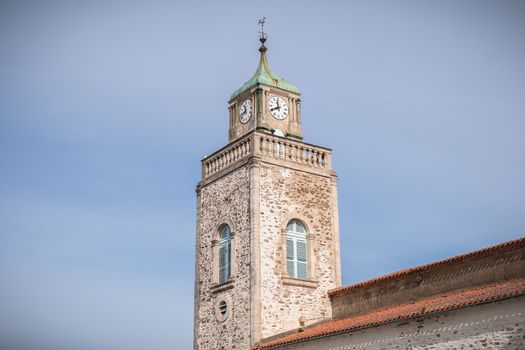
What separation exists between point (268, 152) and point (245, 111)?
3.08 m

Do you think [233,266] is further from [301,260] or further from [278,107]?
[278,107]

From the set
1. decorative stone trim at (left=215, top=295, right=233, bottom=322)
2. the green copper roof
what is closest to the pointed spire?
the green copper roof

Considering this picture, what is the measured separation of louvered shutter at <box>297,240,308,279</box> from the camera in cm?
2845

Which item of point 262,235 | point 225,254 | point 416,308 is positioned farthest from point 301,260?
point 416,308

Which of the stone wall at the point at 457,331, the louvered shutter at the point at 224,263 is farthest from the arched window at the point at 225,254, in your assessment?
the stone wall at the point at 457,331

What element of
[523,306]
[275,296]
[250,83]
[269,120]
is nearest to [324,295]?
[275,296]

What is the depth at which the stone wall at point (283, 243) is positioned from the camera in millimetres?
27219

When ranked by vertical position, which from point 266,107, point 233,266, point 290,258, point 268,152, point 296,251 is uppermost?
point 266,107

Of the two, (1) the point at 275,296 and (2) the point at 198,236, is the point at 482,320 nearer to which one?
(1) the point at 275,296

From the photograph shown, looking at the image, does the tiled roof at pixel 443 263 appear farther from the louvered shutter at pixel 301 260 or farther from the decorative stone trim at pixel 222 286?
the decorative stone trim at pixel 222 286

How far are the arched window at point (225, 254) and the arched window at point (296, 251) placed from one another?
2.31 m

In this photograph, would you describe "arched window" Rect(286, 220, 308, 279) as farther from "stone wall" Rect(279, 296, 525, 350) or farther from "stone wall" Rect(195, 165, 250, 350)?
"stone wall" Rect(279, 296, 525, 350)

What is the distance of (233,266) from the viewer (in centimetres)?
2830

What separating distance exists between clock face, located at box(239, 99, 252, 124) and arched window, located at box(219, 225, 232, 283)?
486cm
